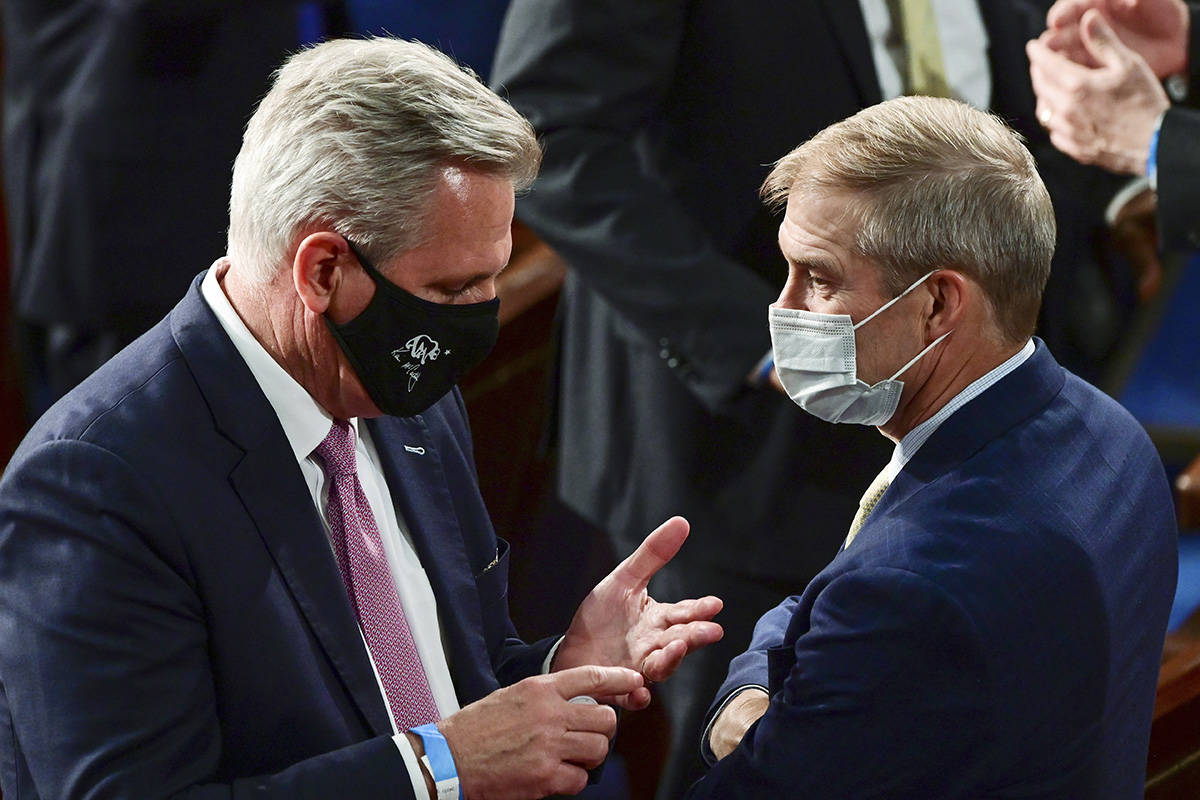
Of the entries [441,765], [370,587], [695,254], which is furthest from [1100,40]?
[441,765]

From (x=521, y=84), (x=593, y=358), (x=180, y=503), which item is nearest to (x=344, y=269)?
(x=180, y=503)

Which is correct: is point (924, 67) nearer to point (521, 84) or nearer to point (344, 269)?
point (521, 84)

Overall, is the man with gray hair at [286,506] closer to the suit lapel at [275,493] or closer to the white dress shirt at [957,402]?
the suit lapel at [275,493]

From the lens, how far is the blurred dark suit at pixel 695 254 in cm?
302

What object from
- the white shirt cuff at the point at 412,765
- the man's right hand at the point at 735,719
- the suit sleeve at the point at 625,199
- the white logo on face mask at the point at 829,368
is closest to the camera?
the white shirt cuff at the point at 412,765

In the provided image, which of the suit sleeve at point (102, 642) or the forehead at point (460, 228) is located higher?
the forehead at point (460, 228)

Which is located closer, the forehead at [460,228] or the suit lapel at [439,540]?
the forehead at [460,228]

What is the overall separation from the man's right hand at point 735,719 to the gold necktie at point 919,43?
1325 millimetres

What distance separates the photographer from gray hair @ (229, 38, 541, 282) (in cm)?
198

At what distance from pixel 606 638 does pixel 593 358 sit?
3.51 ft

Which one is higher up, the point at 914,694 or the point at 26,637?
the point at 26,637

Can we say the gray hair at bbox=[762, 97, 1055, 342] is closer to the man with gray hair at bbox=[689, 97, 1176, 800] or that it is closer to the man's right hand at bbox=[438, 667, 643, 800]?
the man with gray hair at bbox=[689, 97, 1176, 800]

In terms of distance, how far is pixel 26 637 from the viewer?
1858 millimetres

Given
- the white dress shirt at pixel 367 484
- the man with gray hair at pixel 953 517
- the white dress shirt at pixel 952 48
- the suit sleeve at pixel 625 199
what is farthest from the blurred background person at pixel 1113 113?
the white dress shirt at pixel 367 484
